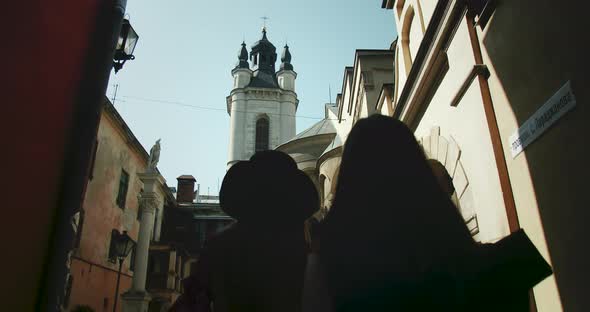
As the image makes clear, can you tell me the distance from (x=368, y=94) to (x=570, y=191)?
10.1m

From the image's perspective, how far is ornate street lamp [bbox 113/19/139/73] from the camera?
20.1ft

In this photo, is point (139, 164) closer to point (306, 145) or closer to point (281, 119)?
point (306, 145)

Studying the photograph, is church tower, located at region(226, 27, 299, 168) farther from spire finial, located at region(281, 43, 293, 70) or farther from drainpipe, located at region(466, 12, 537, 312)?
drainpipe, located at region(466, 12, 537, 312)

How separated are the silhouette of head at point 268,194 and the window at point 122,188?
848 inches

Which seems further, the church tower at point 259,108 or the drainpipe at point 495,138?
the church tower at point 259,108

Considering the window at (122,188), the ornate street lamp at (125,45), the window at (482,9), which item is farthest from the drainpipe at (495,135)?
the window at (122,188)

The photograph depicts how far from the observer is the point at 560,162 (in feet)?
10.1

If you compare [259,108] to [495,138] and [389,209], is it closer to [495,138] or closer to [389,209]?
[495,138]

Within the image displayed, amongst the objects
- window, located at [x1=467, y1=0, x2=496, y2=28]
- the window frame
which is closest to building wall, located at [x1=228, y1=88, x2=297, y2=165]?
the window frame

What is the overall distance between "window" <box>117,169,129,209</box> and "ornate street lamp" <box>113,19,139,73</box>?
1704cm

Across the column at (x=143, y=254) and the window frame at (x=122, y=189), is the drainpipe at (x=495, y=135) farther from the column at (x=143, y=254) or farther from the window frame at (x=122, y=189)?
the window frame at (x=122, y=189)

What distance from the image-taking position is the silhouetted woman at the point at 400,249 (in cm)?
121

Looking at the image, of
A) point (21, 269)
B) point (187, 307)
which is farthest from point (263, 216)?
point (21, 269)

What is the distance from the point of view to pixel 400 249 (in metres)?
1.36
